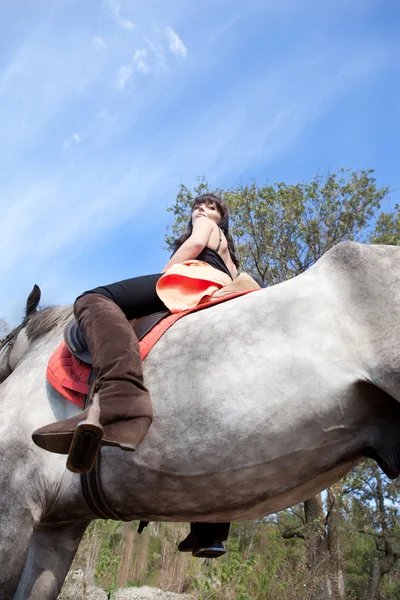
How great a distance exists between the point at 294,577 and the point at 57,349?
220 inches

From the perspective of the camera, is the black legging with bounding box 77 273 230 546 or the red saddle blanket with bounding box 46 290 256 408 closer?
the red saddle blanket with bounding box 46 290 256 408

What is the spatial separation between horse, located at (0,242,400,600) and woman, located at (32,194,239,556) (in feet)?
0.62

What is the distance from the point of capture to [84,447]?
242 centimetres

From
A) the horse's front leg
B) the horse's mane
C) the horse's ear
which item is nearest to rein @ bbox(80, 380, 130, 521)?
the horse's front leg

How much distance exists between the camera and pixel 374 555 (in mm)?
16375

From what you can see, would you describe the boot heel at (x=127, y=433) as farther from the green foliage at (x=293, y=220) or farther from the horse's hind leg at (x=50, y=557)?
the green foliage at (x=293, y=220)

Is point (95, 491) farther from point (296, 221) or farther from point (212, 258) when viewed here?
point (296, 221)

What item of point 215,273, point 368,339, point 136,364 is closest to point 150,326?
point 136,364

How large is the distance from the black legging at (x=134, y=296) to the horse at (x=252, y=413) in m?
0.30

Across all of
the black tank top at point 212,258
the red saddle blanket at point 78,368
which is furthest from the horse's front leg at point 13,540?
the black tank top at point 212,258

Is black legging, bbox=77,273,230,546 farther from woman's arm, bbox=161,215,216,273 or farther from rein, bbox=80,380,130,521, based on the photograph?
rein, bbox=80,380,130,521

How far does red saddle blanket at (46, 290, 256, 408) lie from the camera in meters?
2.98

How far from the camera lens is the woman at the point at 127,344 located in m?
2.48

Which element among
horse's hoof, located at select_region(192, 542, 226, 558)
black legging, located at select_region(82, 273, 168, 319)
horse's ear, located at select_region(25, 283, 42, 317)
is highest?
horse's ear, located at select_region(25, 283, 42, 317)
